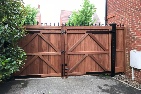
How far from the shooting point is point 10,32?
6.17m

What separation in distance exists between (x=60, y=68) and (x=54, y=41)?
3.97 ft

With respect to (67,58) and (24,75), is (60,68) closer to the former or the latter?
(67,58)

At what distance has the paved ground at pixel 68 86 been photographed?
636 cm

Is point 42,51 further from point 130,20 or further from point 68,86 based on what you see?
point 130,20

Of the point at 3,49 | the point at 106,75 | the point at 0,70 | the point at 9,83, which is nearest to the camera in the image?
the point at 0,70

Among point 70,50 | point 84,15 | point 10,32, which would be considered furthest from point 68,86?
point 84,15

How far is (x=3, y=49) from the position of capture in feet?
20.4

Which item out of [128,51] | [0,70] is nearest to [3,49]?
[0,70]

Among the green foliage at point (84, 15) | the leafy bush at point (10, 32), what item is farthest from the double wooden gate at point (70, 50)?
the green foliage at point (84, 15)

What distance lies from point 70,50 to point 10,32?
2.79 m

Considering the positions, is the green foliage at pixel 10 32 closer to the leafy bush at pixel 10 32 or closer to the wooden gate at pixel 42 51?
the leafy bush at pixel 10 32

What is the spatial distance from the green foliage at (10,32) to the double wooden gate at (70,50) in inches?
39.4

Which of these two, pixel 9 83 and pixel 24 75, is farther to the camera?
pixel 24 75

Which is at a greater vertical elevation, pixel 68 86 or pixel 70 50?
pixel 70 50
